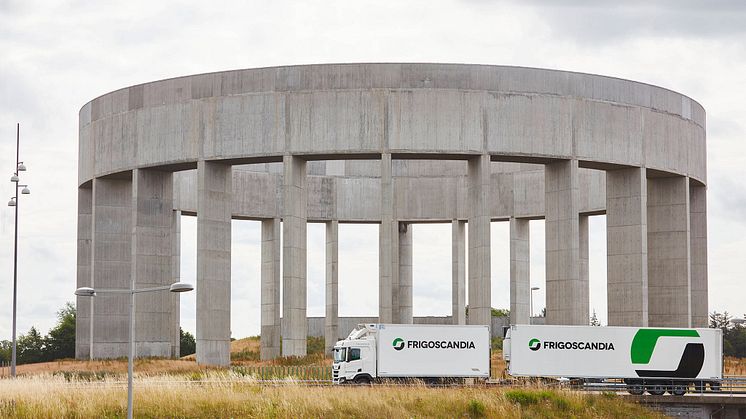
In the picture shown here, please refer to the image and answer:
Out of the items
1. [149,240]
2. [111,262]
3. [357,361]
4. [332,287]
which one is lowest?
[357,361]

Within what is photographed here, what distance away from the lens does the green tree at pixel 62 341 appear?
93.7 m

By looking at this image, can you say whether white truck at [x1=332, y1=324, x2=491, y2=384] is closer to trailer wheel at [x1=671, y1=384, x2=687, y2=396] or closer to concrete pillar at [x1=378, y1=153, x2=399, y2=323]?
trailer wheel at [x1=671, y1=384, x2=687, y2=396]

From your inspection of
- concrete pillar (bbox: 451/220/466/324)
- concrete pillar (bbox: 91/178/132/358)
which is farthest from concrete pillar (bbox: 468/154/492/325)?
concrete pillar (bbox: 451/220/466/324)

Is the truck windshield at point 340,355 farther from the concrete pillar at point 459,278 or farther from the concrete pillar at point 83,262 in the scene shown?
the concrete pillar at point 459,278

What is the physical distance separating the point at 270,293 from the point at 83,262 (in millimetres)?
14968

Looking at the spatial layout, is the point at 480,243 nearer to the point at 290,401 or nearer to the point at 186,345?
the point at 290,401

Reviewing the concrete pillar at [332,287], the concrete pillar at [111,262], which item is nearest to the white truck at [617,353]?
the concrete pillar at [111,262]

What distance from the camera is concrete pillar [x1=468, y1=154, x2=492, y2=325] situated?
5388cm

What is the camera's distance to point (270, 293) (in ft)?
254

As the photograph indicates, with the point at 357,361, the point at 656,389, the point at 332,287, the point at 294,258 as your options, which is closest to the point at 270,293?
the point at 332,287

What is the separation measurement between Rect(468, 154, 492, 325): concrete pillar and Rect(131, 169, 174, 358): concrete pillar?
15.1 metres

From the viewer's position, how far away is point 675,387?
44.1 metres

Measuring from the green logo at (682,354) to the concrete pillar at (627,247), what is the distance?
1076 cm

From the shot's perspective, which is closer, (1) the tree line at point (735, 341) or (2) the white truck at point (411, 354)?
(2) the white truck at point (411, 354)
